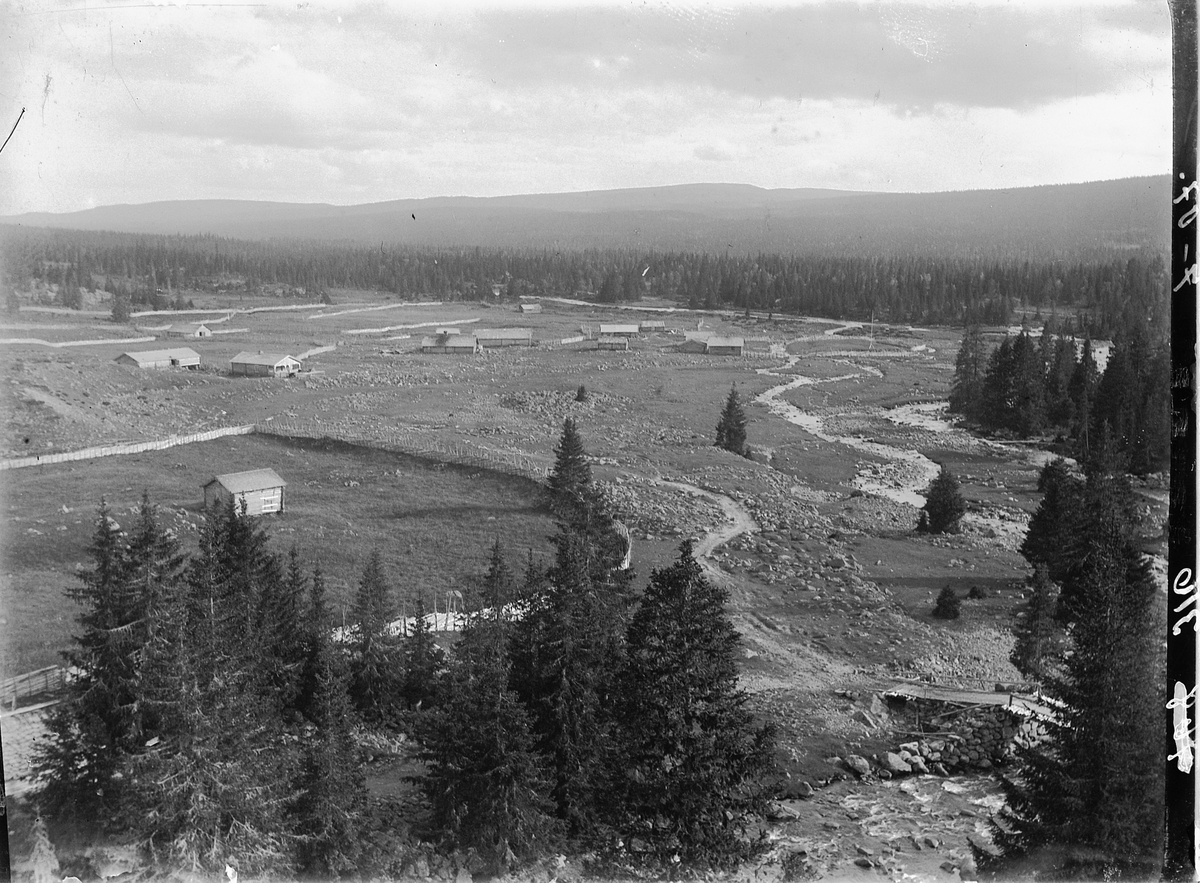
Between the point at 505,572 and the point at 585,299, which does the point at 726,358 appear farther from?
the point at 505,572

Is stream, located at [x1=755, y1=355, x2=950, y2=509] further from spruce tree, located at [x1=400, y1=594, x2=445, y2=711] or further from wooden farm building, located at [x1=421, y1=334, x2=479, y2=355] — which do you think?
spruce tree, located at [x1=400, y1=594, x2=445, y2=711]

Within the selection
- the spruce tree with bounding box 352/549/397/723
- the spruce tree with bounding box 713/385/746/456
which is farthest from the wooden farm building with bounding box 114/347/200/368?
the spruce tree with bounding box 713/385/746/456

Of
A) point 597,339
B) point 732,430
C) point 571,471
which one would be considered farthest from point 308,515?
point 732,430

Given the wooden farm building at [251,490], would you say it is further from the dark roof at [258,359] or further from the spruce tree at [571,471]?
the dark roof at [258,359]

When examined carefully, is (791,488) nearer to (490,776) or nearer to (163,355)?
(490,776)

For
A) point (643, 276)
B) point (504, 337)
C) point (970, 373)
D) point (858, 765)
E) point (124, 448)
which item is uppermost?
point (643, 276)
